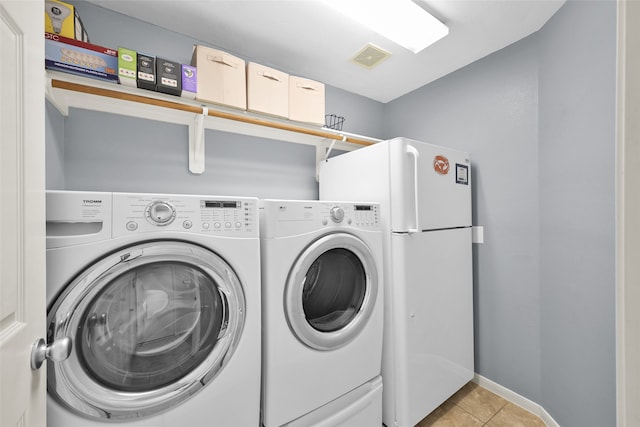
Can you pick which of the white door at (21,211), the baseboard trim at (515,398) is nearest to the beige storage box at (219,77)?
the white door at (21,211)

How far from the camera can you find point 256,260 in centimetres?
108

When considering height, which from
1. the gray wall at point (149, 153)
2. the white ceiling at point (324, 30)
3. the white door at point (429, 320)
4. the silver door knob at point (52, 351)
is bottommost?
the white door at point (429, 320)

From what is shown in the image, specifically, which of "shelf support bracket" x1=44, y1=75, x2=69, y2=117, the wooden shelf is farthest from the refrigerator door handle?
"shelf support bracket" x1=44, y1=75, x2=69, y2=117

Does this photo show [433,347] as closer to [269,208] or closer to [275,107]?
[269,208]

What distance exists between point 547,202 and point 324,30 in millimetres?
1759

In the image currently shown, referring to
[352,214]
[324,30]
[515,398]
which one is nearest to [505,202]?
[352,214]

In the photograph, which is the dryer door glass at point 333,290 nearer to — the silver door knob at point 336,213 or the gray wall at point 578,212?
the silver door knob at point 336,213

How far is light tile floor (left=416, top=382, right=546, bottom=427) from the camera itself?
161 centimetres

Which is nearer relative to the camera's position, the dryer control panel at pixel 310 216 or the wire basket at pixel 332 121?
the dryer control panel at pixel 310 216

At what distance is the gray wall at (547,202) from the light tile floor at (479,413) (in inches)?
5.1

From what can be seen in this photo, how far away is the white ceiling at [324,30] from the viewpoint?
59.2 inches

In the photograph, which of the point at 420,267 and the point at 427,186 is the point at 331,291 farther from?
the point at 427,186

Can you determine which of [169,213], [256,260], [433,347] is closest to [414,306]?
[433,347]

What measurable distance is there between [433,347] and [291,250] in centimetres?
114
